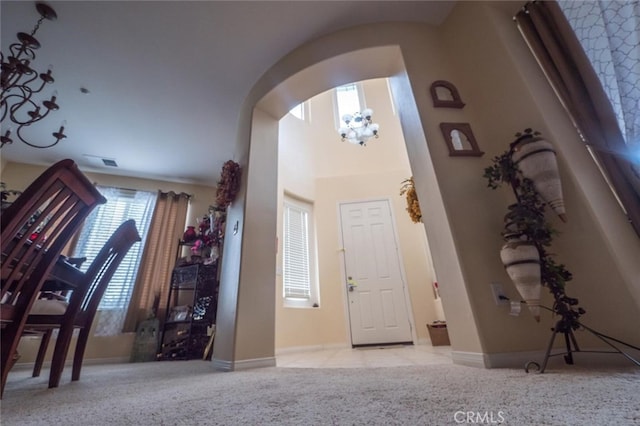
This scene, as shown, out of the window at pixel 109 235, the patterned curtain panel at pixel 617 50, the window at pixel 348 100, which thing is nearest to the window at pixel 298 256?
the window at pixel 109 235

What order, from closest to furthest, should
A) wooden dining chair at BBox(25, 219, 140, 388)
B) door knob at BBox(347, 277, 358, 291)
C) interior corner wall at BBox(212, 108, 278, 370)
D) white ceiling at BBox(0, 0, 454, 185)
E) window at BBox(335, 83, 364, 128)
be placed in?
wooden dining chair at BBox(25, 219, 140, 388) < interior corner wall at BBox(212, 108, 278, 370) < white ceiling at BBox(0, 0, 454, 185) < door knob at BBox(347, 277, 358, 291) < window at BBox(335, 83, 364, 128)

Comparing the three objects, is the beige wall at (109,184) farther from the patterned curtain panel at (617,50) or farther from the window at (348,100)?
the patterned curtain panel at (617,50)

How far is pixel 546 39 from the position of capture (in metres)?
1.73

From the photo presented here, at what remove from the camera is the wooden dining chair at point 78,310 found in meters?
1.57

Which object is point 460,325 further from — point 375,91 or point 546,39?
point 375,91

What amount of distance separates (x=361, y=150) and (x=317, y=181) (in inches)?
42.7

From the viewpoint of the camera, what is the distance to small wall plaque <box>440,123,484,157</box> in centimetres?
183

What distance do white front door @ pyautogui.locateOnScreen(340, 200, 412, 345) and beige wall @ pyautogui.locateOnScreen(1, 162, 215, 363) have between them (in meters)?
2.49

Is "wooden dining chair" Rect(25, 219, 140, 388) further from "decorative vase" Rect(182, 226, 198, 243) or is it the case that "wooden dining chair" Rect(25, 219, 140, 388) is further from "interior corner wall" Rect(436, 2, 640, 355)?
"interior corner wall" Rect(436, 2, 640, 355)

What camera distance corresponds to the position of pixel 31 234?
123cm

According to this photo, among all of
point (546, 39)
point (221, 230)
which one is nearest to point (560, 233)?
point (546, 39)

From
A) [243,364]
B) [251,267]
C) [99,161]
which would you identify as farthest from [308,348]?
[99,161]

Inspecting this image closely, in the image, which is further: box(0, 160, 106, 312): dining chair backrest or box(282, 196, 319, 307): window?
box(282, 196, 319, 307): window

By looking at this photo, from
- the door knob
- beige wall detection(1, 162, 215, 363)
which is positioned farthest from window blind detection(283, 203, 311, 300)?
beige wall detection(1, 162, 215, 363)
